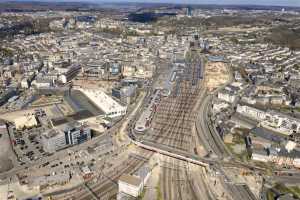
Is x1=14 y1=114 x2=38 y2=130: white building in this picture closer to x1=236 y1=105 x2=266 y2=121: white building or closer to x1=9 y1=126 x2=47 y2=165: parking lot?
x1=9 y1=126 x2=47 y2=165: parking lot

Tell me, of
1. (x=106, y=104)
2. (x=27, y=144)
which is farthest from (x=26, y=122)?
(x=106, y=104)

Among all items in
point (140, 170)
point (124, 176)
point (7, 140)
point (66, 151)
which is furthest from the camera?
point (7, 140)

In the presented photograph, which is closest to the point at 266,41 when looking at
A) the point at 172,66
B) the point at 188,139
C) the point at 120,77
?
the point at 172,66

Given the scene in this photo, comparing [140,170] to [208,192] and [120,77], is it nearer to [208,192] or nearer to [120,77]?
[208,192]

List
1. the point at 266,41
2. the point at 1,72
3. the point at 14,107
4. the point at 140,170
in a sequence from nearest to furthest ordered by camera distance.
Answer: the point at 140,170, the point at 14,107, the point at 1,72, the point at 266,41

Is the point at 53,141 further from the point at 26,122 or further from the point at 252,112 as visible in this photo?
the point at 252,112

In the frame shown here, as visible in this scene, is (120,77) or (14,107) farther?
(120,77)

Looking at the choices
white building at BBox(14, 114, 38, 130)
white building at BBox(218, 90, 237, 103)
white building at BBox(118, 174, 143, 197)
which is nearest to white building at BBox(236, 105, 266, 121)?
white building at BBox(218, 90, 237, 103)

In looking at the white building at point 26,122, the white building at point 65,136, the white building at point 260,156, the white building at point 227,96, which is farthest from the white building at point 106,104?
the white building at point 260,156
